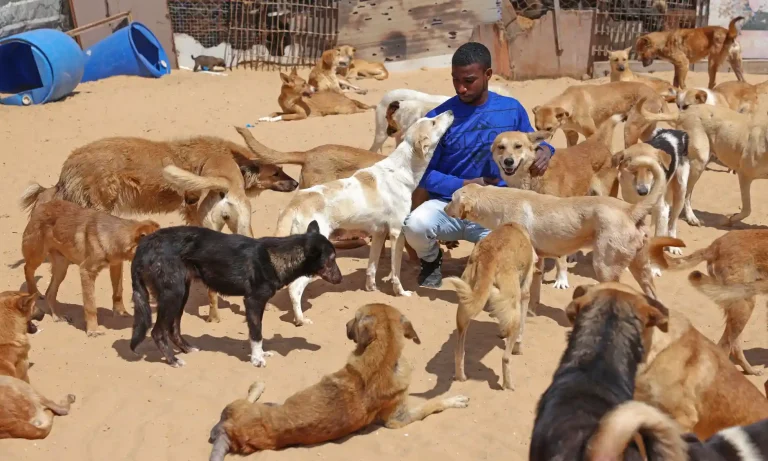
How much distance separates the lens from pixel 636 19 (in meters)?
19.8

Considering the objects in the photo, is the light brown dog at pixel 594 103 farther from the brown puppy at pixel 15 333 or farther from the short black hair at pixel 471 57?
the brown puppy at pixel 15 333

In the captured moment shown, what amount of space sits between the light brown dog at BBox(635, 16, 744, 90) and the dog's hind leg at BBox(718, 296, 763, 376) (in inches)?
436

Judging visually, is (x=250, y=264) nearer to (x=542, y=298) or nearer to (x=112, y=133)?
(x=542, y=298)

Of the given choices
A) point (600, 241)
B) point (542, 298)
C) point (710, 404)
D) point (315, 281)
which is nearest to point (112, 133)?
point (315, 281)

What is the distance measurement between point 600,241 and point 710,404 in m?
2.04

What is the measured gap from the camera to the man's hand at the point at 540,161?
24.9 feet

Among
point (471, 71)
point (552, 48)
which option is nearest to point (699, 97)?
point (471, 71)

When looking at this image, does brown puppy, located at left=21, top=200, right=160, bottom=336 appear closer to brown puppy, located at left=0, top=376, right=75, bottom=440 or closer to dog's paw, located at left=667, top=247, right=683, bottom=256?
brown puppy, located at left=0, top=376, right=75, bottom=440

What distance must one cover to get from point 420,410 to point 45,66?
1084 cm

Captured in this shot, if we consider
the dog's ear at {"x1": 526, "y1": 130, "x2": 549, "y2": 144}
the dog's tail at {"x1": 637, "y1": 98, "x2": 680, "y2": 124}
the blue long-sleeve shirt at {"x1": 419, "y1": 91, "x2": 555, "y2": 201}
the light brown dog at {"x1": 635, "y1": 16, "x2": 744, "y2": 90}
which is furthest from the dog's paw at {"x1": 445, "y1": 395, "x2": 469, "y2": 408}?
the light brown dog at {"x1": 635, "y1": 16, "x2": 744, "y2": 90}

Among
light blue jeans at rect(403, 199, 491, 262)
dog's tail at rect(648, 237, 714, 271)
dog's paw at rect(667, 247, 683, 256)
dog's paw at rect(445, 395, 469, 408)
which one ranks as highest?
dog's tail at rect(648, 237, 714, 271)

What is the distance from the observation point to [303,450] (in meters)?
4.88

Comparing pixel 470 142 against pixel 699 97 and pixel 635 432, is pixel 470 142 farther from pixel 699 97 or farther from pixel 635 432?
pixel 635 432

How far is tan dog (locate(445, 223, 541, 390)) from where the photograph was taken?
221 inches
